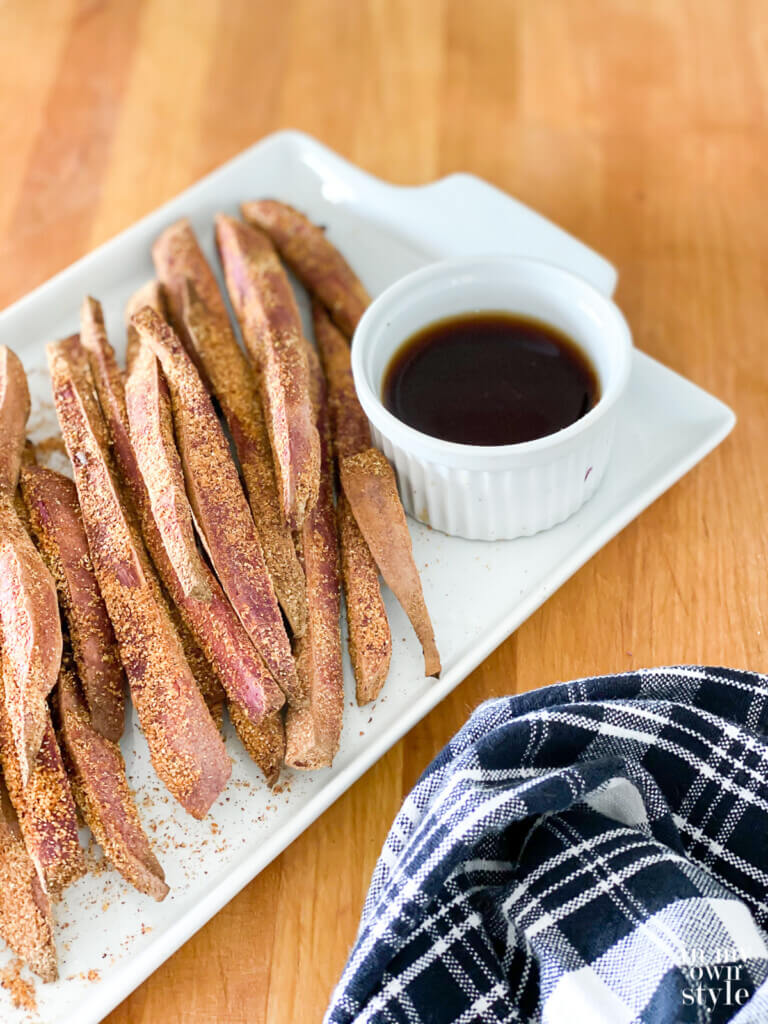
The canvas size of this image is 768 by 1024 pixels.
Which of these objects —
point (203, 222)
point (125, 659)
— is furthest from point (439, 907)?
point (203, 222)

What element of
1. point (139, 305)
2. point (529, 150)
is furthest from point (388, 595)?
point (529, 150)

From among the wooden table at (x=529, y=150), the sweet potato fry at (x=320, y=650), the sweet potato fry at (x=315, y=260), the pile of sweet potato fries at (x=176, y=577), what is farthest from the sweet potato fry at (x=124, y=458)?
the sweet potato fry at (x=315, y=260)

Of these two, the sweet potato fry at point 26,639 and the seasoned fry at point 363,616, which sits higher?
the sweet potato fry at point 26,639

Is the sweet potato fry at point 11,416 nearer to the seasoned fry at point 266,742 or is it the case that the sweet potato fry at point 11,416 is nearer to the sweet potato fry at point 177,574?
the sweet potato fry at point 177,574

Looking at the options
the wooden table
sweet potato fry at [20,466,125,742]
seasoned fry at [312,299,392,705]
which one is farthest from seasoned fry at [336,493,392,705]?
sweet potato fry at [20,466,125,742]

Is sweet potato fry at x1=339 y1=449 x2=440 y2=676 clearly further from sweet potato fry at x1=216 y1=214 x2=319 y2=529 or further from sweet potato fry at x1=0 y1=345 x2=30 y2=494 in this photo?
sweet potato fry at x1=0 y1=345 x2=30 y2=494

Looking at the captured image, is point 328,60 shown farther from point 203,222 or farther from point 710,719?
point 710,719

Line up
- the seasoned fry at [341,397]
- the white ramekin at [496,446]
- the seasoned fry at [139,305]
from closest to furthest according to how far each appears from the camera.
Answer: the white ramekin at [496,446]
the seasoned fry at [341,397]
the seasoned fry at [139,305]
